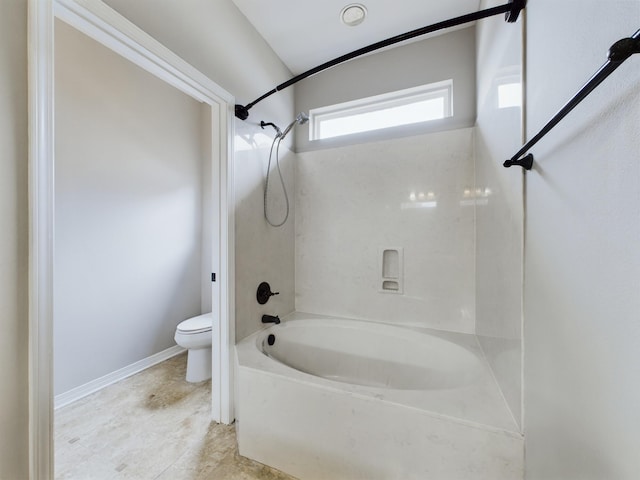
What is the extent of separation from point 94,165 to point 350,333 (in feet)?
7.75

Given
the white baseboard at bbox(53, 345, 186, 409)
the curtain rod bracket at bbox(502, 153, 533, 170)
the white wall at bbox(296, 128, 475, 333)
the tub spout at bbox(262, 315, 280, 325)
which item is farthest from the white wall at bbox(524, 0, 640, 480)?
the white baseboard at bbox(53, 345, 186, 409)

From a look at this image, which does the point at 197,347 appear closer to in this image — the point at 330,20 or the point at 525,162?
the point at 525,162

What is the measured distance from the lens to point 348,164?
7.00 feet

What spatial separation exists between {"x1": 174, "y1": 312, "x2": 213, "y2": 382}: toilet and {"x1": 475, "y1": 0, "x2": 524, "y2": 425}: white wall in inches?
78.4

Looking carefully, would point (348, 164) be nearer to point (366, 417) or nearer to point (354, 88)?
point (354, 88)

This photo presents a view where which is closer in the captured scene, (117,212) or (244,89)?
(244,89)

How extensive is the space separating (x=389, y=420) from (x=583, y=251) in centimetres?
93

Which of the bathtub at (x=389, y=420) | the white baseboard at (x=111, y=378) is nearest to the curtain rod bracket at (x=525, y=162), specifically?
the bathtub at (x=389, y=420)

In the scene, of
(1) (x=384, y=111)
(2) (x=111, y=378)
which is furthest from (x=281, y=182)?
(2) (x=111, y=378)

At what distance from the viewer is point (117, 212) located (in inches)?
83.8

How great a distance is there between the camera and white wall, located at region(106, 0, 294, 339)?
4.17 feet

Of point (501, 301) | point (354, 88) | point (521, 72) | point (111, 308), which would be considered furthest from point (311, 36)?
point (111, 308)

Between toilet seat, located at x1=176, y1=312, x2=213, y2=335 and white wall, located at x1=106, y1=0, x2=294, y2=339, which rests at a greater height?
white wall, located at x1=106, y1=0, x2=294, y2=339

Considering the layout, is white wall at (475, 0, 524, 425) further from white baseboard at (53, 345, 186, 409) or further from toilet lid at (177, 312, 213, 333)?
white baseboard at (53, 345, 186, 409)
